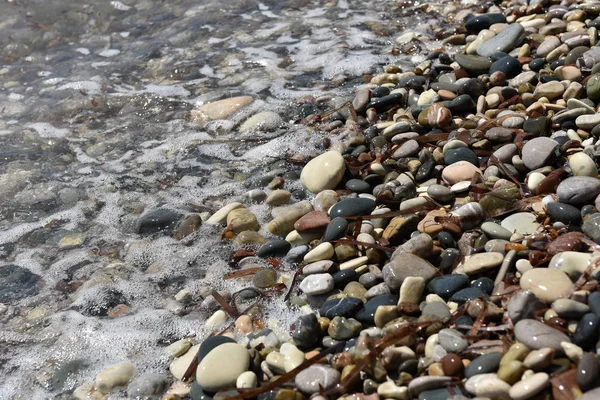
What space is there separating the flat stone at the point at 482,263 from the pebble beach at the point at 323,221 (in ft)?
0.03

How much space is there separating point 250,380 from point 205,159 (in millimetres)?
2263

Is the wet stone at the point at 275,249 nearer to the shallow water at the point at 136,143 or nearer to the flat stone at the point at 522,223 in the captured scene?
the shallow water at the point at 136,143

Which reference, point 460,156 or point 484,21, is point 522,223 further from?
point 484,21

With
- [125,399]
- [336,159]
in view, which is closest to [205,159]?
[336,159]

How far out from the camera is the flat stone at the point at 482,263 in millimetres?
2531

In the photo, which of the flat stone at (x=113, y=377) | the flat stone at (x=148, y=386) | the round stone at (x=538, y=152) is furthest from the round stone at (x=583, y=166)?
the flat stone at (x=113, y=377)

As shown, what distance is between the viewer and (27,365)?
2754mm

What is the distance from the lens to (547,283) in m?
2.27

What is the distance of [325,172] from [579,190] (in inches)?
57.5

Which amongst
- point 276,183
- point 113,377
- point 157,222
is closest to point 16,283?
point 157,222

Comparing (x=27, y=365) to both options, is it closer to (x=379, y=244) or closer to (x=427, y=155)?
(x=379, y=244)

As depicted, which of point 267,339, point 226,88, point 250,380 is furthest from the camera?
point 226,88

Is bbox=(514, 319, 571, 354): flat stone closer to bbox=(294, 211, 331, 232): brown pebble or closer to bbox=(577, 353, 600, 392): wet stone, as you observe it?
bbox=(577, 353, 600, 392): wet stone

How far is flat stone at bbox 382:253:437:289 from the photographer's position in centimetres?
262
